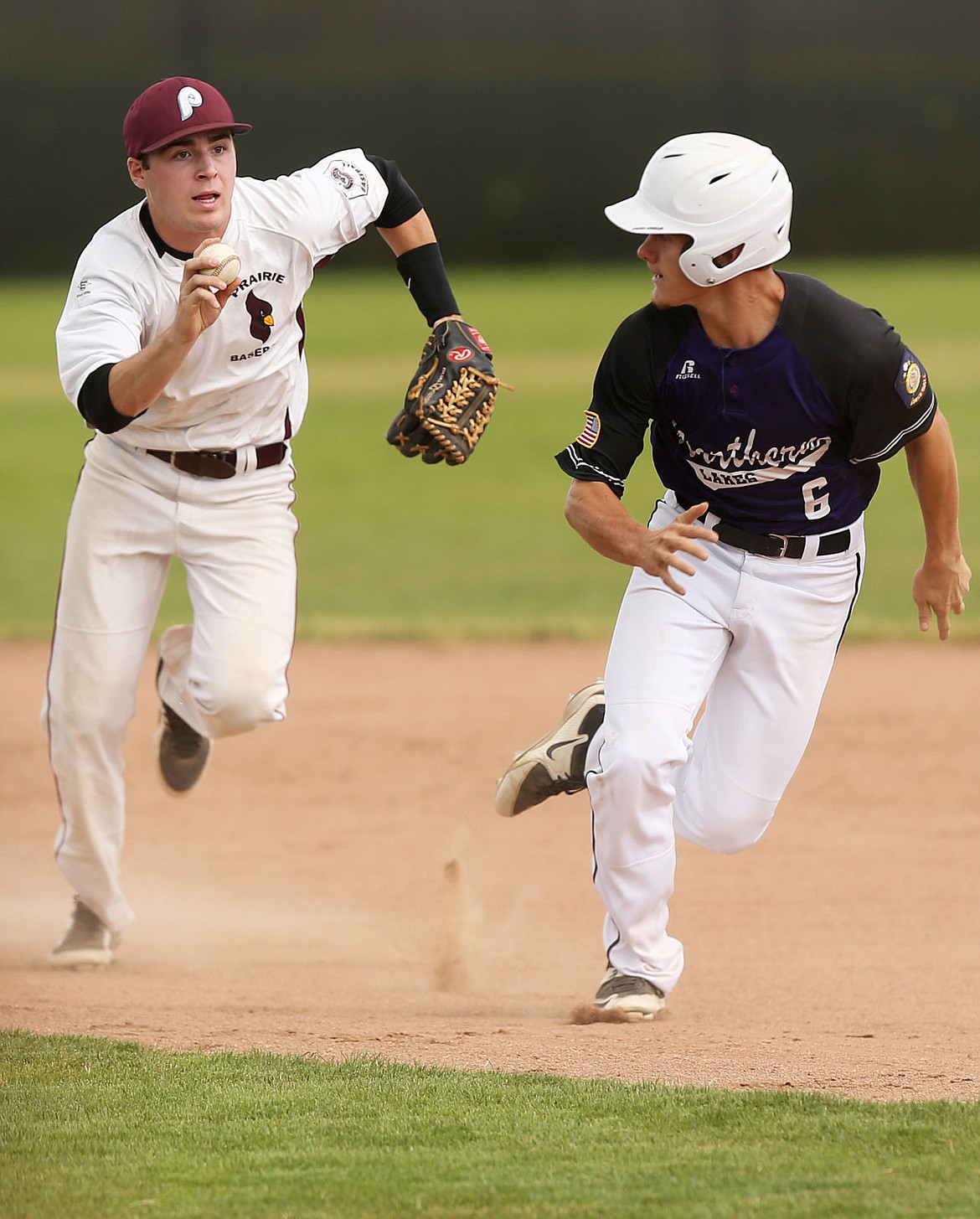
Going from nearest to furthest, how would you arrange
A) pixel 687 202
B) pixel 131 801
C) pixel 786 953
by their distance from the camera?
pixel 687 202, pixel 786 953, pixel 131 801

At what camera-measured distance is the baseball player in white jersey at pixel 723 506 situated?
3.82m

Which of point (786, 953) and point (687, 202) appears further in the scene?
point (786, 953)

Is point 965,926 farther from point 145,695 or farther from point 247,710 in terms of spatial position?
point 145,695

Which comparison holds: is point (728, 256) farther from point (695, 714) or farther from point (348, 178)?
point (348, 178)

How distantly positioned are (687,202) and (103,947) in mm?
2549

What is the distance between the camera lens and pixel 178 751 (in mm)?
5098

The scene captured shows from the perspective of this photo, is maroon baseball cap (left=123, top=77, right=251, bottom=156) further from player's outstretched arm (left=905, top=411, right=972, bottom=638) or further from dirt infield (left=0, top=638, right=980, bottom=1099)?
dirt infield (left=0, top=638, right=980, bottom=1099)

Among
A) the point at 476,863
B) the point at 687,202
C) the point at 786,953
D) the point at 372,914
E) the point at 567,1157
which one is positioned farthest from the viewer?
the point at 476,863

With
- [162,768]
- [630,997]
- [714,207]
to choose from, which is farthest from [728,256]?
[162,768]

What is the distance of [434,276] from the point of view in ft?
15.9

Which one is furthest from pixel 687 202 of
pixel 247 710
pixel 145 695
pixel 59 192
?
pixel 59 192

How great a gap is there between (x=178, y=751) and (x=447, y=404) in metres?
1.38

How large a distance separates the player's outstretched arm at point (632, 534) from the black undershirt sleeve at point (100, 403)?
1.04 m

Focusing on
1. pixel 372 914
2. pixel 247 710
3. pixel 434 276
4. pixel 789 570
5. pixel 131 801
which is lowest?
pixel 131 801
